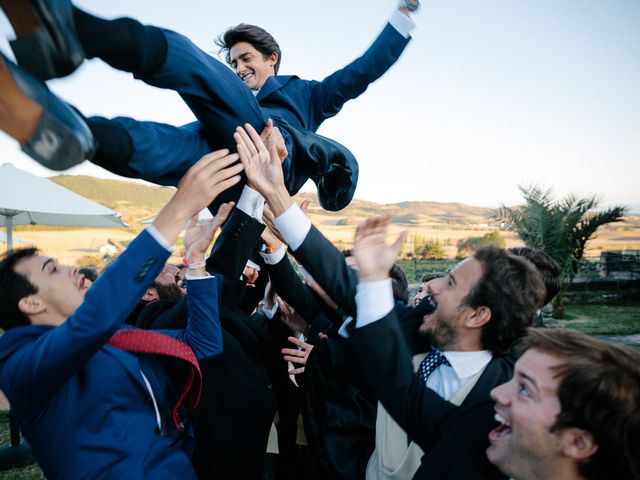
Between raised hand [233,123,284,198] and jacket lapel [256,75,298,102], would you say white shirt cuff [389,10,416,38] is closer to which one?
jacket lapel [256,75,298,102]

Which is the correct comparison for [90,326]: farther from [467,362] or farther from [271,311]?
[271,311]

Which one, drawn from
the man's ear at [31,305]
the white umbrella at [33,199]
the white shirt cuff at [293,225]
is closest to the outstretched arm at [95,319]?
the man's ear at [31,305]

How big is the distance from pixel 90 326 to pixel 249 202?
89 cm

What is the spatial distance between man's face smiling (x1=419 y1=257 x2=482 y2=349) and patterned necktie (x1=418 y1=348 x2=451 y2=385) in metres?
0.04

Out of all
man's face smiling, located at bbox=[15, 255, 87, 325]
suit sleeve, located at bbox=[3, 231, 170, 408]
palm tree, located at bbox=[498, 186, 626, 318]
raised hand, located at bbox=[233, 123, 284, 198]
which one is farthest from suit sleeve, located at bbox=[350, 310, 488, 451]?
palm tree, located at bbox=[498, 186, 626, 318]

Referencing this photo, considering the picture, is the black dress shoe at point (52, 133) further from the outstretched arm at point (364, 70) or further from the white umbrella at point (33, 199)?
the white umbrella at point (33, 199)

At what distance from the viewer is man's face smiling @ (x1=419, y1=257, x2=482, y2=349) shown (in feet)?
5.78

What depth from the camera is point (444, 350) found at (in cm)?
178

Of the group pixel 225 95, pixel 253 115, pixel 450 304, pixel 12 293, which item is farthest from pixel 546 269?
pixel 12 293

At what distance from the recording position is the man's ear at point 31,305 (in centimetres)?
160

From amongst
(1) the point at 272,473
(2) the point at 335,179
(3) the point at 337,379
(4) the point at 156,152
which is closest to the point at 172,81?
(4) the point at 156,152

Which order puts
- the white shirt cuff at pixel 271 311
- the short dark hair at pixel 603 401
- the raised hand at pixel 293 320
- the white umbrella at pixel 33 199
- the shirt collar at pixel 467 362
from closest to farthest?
the short dark hair at pixel 603 401, the shirt collar at pixel 467 362, the raised hand at pixel 293 320, the white shirt cuff at pixel 271 311, the white umbrella at pixel 33 199

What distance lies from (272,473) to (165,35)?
2.51m

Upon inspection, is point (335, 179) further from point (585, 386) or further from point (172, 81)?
point (585, 386)
